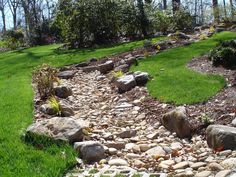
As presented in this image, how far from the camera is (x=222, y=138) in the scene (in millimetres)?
5961

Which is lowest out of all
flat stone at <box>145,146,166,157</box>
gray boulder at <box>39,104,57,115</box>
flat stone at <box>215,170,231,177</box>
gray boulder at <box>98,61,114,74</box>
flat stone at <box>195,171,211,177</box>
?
flat stone at <box>195,171,211,177</box>

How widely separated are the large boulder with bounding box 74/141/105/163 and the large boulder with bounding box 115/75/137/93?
14.1ft

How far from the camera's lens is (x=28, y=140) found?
6.41m

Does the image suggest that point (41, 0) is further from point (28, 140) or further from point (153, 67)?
point (28, 140)

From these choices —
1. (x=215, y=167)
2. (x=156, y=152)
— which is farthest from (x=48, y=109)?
(x=215, y=167)

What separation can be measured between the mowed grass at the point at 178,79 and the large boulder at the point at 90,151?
2.60 meters

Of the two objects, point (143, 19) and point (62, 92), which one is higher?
point (143, 19)

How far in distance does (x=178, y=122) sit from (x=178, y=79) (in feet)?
10.1

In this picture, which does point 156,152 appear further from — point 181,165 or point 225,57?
point 225,57

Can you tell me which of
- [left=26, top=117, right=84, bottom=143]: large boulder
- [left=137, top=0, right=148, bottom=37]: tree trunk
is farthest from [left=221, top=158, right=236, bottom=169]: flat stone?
[left=137, top=0, right=148, bottom=37]: tree trunk

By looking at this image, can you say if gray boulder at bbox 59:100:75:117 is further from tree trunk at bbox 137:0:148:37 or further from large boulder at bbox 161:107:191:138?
tree trunk at bbox 137:0:148:37

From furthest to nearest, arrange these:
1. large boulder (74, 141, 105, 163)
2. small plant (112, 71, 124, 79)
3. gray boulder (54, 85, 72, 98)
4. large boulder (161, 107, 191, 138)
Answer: small plant (112, 71, 124, 79) → gray boulder (54, 85, 72, 98) → large boulder (161, 107, 191, 138) → large boulder (74, 141, 105, 163)

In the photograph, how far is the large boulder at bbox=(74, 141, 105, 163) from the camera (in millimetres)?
5914

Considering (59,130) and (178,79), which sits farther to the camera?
(178,79)
